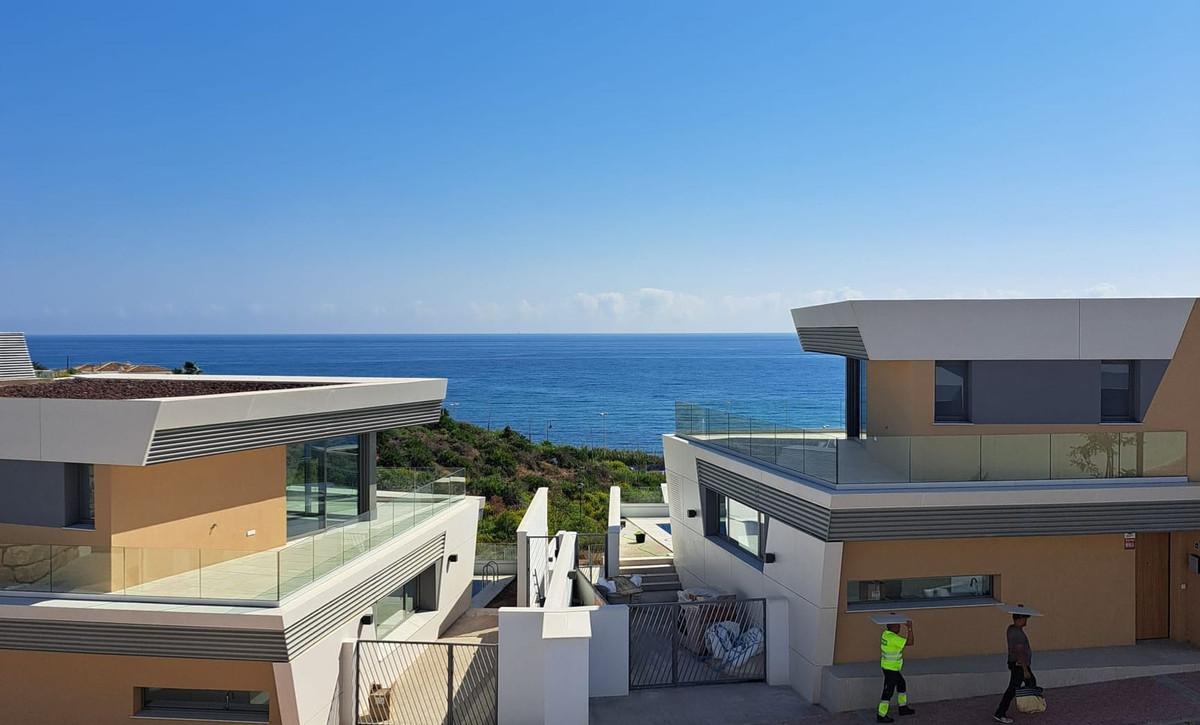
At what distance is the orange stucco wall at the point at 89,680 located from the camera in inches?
459

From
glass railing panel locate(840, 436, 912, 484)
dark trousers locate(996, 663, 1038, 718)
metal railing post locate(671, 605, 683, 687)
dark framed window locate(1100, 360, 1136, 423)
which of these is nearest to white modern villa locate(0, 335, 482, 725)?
metal railing post locate(671, 605, 683, 687)

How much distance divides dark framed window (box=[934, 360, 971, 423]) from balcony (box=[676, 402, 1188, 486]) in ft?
6.51

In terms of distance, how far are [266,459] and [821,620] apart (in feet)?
32.6

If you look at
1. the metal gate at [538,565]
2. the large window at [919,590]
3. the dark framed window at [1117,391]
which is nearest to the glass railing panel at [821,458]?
the large window at [919,590]

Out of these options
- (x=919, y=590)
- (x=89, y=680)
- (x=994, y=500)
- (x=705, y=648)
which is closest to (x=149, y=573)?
(x=89, y=680)

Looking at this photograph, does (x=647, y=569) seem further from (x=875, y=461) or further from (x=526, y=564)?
(x=875, y=461)

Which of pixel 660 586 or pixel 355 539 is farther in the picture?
pixel 660 586

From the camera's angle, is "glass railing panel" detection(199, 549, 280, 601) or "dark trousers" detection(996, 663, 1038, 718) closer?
"glass railing panel" detection(199, 549, 280, 601)

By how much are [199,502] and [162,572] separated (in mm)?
1851

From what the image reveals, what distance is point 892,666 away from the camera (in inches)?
481

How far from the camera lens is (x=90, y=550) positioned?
1129 centimetres

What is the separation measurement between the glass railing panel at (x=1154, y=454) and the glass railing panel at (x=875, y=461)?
377 centimetres

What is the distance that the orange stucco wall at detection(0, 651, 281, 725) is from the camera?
11656 mm

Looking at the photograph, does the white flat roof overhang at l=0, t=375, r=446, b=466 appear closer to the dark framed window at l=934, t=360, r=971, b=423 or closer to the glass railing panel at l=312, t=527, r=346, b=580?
the glass railing panel at l=312, t=527, r=346, b=580
